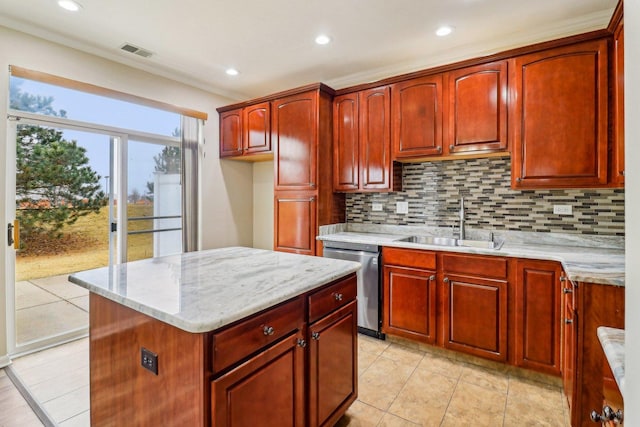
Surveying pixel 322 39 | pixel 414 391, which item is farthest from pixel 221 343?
pixel 322 39

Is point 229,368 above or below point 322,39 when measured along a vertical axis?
below

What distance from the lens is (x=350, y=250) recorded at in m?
3.07

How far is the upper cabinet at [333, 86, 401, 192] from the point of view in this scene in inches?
124

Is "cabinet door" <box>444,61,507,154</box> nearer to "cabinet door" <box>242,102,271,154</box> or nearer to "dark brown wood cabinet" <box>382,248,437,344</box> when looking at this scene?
"dark brown wood cabinet" <box>382,248,437,344</box>

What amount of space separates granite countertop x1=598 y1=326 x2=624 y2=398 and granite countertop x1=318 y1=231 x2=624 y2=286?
1.04 meters

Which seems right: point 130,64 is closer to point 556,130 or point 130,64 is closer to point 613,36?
point 556,130

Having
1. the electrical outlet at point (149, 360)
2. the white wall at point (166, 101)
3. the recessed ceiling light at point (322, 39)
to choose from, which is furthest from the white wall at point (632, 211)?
the white wall at point (166, 101)

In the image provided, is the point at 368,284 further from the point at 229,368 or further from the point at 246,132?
the point at 246,132

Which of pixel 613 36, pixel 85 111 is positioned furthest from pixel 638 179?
pixel 85 111

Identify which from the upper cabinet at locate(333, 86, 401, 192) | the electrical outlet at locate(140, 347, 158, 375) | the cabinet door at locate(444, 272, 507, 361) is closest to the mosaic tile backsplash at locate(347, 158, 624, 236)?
the upper cabinet at locate(333, 86, 401, 192)

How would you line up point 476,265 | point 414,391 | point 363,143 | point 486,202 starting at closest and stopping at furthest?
1. point 414,391
2. point 476,265
3. point 486,202
4. point 363,143

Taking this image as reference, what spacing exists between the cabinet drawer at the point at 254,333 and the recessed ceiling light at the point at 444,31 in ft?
8.16

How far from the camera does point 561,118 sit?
2.35 meters

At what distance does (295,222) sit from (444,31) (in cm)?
223
